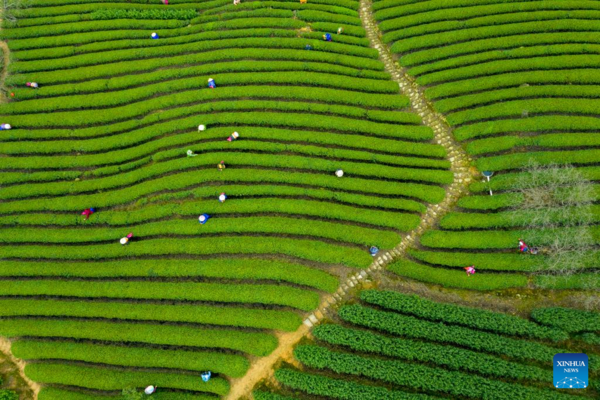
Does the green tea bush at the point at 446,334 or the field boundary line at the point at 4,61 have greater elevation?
the field boundary line at the point at 4,61

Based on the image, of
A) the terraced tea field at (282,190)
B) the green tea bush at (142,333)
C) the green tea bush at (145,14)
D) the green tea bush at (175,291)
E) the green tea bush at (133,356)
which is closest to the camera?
the green tea bush at (133,356)

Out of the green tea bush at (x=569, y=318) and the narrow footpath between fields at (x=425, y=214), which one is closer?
the green tea bush at (x=569, y=318)

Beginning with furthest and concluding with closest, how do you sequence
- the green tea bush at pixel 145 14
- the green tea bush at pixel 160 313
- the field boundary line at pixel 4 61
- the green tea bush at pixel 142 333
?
the green tea bush at pixel 145 14
the field boundary line at pixel 4 61
the green tea bush at pixel 160 313
the green tea bush at pixel 142 333

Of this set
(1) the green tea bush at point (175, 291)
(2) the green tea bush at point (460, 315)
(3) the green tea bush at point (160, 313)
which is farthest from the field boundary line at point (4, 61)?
(2) the green tea bush at point (460, 315)

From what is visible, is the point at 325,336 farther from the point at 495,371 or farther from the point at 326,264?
the point at 495,371

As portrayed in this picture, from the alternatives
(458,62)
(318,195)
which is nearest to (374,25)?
(458,62)

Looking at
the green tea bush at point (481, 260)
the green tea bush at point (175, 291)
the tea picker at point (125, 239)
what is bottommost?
the green tea bush at point (175, 291)

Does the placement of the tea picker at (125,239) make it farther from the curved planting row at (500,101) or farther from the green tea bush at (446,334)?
the curved planting row at (500,101)

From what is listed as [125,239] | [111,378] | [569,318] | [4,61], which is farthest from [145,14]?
[569,318]
